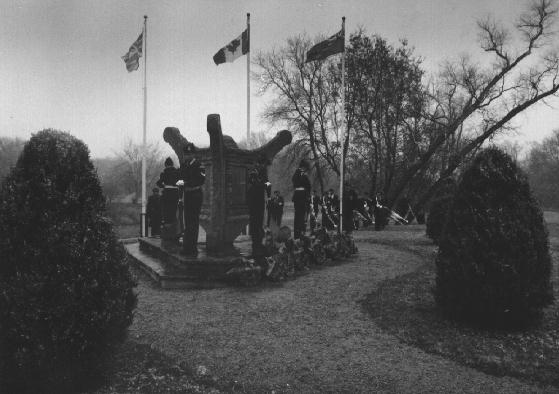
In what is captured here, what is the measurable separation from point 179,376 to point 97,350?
2.79 ft

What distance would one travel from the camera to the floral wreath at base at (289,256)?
7.94 m

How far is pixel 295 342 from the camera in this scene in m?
5.07

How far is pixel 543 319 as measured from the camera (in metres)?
5.70

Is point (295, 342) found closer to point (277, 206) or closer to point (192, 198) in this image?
point (192, 198)

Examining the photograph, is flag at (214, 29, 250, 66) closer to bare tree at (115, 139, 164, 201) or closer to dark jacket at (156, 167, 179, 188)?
dark jacket at (156, 167, 179, 188)

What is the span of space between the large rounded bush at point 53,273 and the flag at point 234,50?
12.7 metres

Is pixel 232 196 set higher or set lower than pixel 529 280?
higher

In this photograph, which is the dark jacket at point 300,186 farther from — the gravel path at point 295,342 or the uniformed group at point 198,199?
the gravel path at point 295,342

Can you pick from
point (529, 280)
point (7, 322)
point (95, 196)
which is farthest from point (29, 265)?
point (529, 280)

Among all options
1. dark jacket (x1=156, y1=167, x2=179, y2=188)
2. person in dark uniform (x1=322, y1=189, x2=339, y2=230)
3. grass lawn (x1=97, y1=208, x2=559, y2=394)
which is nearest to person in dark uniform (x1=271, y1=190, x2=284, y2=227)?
person in dark uniform (x1=322, y1=189, x2=339, y2=230)

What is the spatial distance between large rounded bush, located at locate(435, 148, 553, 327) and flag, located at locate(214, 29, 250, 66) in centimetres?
1173

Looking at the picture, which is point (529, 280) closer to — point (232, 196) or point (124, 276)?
point (124, 276)

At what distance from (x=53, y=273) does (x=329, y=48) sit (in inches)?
501

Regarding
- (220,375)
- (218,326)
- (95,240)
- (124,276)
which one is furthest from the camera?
(218,326)
